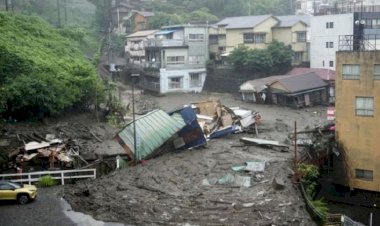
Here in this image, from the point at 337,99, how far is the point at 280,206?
12.3 metres

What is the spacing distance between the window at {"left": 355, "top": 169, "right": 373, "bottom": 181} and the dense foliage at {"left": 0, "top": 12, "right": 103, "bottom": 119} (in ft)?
66.7

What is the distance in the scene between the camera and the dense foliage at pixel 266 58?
47344 mm

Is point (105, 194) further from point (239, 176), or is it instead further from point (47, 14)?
point (47, 14)

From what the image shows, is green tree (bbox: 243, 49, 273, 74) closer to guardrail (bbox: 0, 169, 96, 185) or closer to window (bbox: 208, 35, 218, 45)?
window (bbox: 208, 35, 218, 45)

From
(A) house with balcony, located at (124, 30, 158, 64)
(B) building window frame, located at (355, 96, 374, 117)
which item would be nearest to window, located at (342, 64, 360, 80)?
(B) building window frame, located at (355, 96, 374, 117)

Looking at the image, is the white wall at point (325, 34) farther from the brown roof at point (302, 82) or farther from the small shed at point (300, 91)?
the small shed at point (300, 91)

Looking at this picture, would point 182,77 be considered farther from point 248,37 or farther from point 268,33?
point 268,33

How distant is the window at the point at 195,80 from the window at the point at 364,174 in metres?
27.6

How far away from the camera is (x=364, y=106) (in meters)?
27.1

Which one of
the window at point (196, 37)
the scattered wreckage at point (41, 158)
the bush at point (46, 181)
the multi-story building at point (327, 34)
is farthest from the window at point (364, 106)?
the window at point (196, 37)

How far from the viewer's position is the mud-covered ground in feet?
56.9

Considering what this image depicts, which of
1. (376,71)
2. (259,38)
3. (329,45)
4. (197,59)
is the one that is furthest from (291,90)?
(197,59)

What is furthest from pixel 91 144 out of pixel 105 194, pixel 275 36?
pixel 275 36

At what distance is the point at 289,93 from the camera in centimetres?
4041
